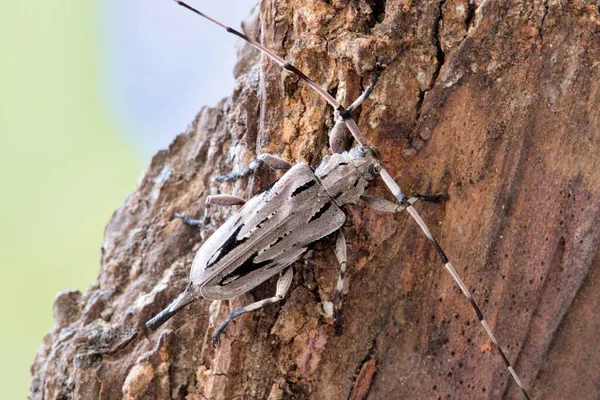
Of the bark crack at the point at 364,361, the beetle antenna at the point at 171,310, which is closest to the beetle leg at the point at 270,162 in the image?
the beetle antenna at the point at 171,310

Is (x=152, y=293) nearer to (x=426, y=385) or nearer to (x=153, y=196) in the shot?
(x=153, y=196)

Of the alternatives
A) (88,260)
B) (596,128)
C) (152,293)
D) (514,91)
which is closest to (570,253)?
(596,128)

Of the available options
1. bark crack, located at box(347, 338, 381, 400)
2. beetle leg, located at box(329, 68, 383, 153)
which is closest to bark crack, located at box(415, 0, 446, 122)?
beetle leg, located at box(329, 68, 383, 153)

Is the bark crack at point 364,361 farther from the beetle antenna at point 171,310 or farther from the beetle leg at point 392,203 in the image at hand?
the beetle antenna at point 171,310

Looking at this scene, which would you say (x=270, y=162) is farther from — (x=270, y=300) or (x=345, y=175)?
(x=270, y=300)

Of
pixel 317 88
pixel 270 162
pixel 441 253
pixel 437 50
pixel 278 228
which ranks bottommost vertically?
pixel 441 253

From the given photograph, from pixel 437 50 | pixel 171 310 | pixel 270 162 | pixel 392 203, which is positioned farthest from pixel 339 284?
pixel 437 50

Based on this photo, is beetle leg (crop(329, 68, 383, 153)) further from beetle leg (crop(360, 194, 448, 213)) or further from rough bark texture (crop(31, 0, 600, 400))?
beetle leg (crop(360, 194, 448, 213))
